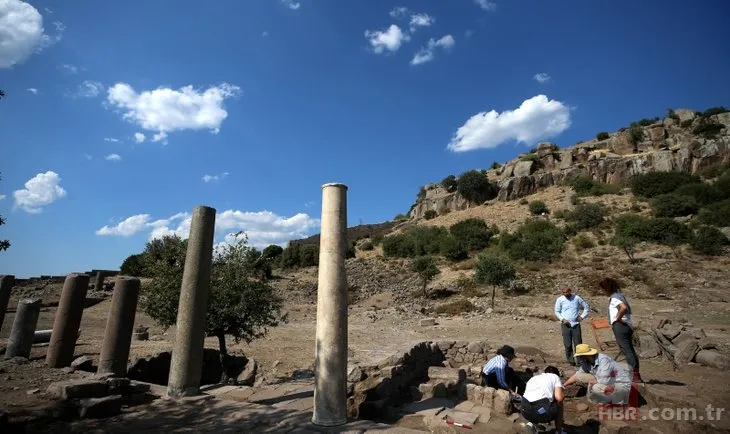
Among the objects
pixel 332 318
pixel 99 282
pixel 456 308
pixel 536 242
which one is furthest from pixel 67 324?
pixel 536 242

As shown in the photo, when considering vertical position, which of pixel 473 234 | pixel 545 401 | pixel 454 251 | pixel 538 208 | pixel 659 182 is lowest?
pixel 545 401

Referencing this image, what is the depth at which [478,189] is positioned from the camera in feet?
184

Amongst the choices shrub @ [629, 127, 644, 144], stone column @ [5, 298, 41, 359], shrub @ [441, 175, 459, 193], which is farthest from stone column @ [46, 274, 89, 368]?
shrub @ [629, 127, 644, 144]

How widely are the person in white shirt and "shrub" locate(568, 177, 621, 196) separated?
4505cm

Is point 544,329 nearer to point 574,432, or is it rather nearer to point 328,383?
point 574,432

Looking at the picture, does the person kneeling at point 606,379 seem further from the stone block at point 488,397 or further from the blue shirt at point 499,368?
the stone block at point 488,397

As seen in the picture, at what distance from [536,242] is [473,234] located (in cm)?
776

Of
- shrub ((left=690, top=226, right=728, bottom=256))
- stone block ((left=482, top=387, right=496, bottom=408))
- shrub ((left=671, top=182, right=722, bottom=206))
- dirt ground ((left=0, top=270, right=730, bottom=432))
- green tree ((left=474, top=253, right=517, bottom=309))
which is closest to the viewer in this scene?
stone block ((left=482, top=387, right=496, bottom=408))

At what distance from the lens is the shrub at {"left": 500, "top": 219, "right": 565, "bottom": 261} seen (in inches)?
1244

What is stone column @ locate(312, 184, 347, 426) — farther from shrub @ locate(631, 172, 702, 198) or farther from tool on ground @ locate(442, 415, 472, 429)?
shrub @ locate(631, 172, 702, 198)

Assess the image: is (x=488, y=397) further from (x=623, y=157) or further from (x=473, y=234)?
(x=623, y=157)

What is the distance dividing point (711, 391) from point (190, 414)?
8.84 metres

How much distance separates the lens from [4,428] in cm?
535

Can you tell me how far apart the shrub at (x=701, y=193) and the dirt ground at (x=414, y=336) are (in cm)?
1619
